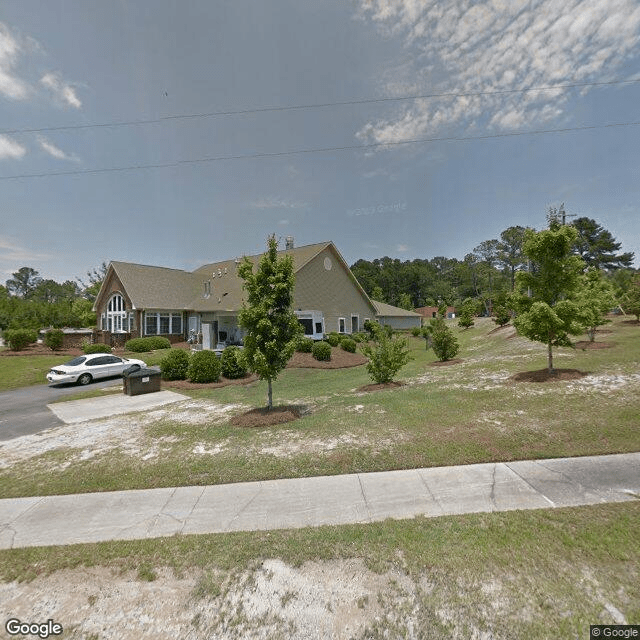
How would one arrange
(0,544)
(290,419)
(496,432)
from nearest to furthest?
(0,544) → (496,432) → (290,419)

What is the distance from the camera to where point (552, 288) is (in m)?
10.7

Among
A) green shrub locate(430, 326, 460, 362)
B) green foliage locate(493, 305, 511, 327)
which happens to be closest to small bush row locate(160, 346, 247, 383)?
green shrub locate(430, 326, 460, 362)

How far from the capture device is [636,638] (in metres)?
2.65

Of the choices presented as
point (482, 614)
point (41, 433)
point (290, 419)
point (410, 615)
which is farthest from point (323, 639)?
point (41, 433)

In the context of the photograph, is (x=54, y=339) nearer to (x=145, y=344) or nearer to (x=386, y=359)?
(x=145, y=344)

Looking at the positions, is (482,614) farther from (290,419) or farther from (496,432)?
(290,419)

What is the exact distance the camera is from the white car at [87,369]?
1638 centimetres

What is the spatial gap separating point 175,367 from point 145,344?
422 inches

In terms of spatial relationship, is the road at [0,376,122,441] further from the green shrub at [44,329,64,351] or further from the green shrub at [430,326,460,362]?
the green shrub at [430,326,460,362]

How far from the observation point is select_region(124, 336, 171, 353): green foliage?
25.2 metres

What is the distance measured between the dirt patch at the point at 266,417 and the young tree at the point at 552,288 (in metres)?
7.92

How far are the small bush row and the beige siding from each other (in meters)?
10.6

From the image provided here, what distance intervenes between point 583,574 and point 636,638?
565 mm

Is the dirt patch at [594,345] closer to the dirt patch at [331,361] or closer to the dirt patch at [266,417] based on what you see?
the dirt patch at [331,361]
